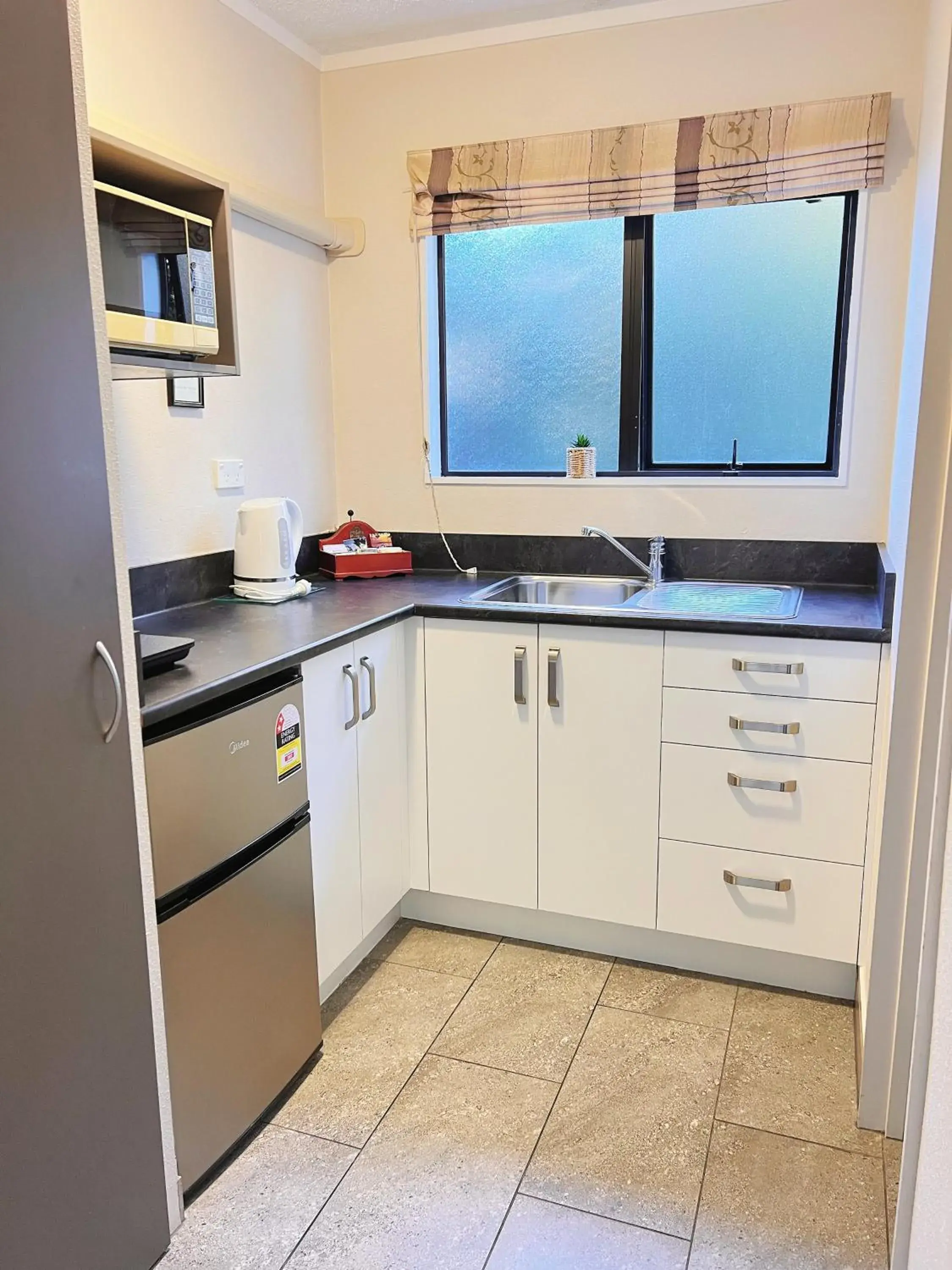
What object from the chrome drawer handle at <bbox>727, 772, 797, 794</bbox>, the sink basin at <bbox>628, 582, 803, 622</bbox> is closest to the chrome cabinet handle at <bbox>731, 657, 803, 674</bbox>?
the sink basin at <bbox>628, 582, 803, 622</bbox>

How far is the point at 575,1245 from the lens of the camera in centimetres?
157

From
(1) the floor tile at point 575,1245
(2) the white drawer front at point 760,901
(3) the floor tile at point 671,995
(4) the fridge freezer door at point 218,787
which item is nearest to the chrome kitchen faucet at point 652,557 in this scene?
(2) the white drawer front at point 760,901

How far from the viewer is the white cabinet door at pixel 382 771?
7.36ft

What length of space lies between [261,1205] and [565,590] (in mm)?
1812

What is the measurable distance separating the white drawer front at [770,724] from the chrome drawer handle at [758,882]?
0.31 m

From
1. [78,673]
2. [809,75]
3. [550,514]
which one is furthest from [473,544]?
[78,673]

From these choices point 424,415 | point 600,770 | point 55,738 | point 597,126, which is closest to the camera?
point 55,738

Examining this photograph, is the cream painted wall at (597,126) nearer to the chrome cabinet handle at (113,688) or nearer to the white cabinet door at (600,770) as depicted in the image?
the white cabinet door at (600,770)

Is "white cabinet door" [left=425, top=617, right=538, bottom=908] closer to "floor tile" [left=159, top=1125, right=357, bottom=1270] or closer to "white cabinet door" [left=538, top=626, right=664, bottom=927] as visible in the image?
"white cabinet door" [left=538, top=626, right=664, bottom=927]

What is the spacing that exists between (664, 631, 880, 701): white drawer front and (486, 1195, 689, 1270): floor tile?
113 cm

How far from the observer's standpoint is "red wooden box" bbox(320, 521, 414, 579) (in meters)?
2.82

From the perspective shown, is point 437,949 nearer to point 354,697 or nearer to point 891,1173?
point 354,697

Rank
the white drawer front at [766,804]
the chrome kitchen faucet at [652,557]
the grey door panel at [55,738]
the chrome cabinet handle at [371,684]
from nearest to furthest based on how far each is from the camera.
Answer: the grey door panel at [55,738], the white drawer front at [766,804], the chrome cabinet handle at [371,684], the chrome kitchen faucet at [652,557]

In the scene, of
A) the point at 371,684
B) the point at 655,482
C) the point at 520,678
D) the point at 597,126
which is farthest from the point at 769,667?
the point at 597,126
